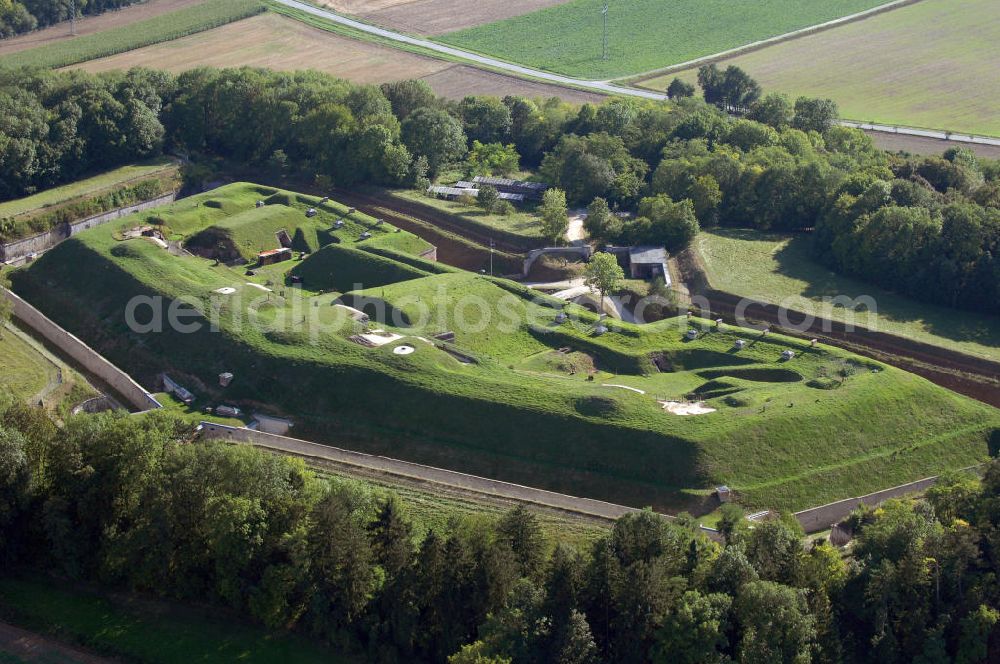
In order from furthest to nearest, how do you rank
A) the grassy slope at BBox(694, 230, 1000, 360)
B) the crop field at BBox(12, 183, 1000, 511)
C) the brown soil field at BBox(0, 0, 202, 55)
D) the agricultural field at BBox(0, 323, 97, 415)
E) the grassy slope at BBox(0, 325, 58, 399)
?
the brown soil field at BBox(0, 0, 202, 55)
the grassy slope at BBox(694, 230, 1000, 360)
the grassy slope at BBox(0, 325, 58, 399)
the agricultural field at BBox(0, 323, 97, 415)
the crop field at BBox(12, 183, 1000, 511)

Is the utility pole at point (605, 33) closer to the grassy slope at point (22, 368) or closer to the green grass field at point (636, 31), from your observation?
the green grass field at point (636, 31)

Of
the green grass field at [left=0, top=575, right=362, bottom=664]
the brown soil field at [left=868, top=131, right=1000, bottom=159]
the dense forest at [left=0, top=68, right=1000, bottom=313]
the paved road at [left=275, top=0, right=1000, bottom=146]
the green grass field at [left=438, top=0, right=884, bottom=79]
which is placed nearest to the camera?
the green grass field at [left=0, top=575, right=362, bottom=664]

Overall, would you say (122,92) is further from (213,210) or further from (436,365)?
(436,365)

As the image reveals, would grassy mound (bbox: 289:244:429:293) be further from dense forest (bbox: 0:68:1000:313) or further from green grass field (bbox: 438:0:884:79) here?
green grass field (bbox: 438:0:884:79)

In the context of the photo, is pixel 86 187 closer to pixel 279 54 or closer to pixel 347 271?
pixel 347 271

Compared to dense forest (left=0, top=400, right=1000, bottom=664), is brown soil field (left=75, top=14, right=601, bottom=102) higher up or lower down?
higher up

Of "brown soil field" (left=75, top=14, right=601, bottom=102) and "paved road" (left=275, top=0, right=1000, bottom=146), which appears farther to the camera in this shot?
"brown soil field" (left=75, top=14, right=601, bottom=102)

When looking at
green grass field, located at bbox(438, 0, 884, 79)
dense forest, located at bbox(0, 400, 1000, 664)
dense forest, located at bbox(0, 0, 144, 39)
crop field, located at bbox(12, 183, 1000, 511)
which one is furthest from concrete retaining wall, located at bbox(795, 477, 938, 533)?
dense forest, located at bbox(0, 0, 144, 39)
